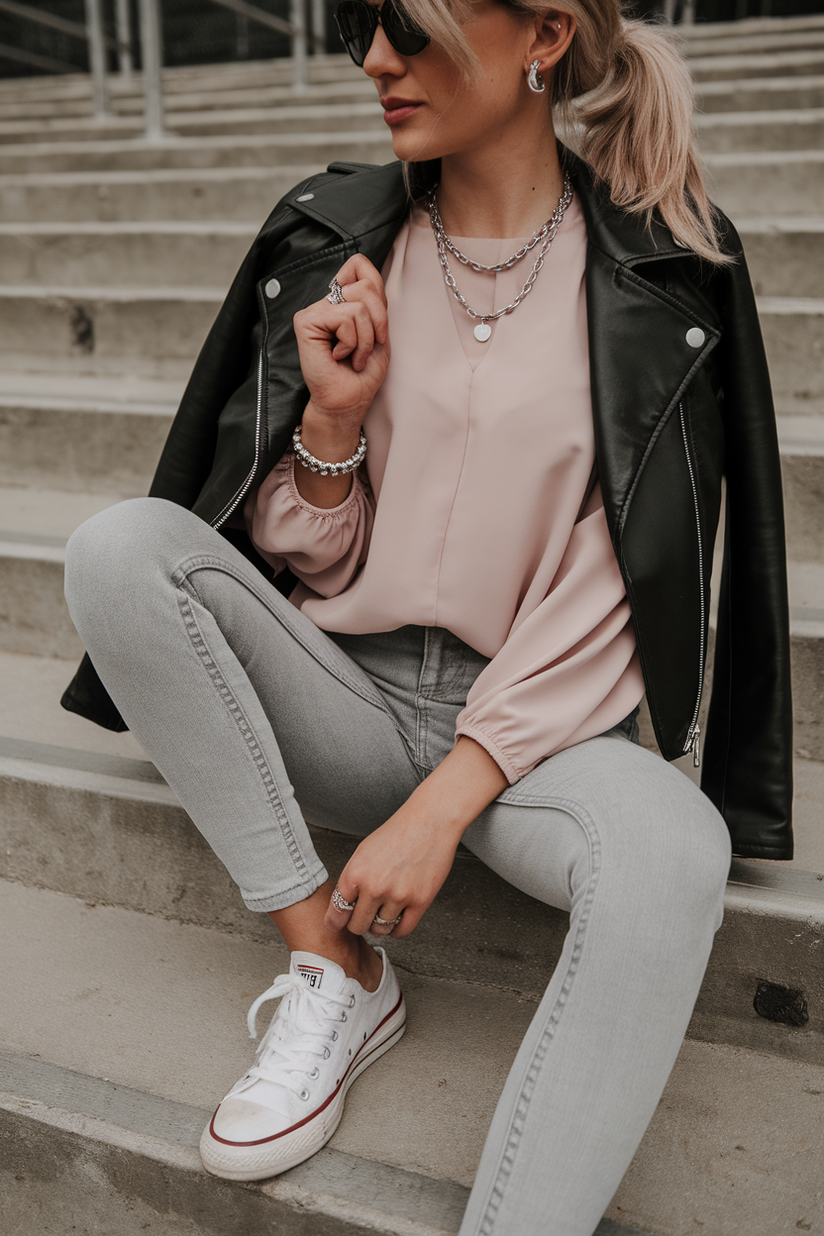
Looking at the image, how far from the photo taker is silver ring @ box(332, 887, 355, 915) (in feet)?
3.46

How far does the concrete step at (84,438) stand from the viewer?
7.27 ft

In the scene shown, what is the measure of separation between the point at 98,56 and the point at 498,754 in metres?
4.04

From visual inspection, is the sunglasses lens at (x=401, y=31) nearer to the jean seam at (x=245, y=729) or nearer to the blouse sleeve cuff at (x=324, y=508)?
the blouse sleeve cuff at (x=324, y=508)

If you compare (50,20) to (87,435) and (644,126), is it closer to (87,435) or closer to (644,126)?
(87,435)

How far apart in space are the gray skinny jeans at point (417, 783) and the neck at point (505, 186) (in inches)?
20.4

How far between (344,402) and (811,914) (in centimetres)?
84

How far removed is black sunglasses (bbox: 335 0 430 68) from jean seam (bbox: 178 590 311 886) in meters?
0.64

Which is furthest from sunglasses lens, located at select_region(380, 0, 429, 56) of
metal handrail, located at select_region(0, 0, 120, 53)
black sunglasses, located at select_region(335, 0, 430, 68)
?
metal handrail, located at select_region(0, 0, 120, 53)

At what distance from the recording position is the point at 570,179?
1260mm

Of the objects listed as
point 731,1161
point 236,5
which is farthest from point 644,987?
point 236,5

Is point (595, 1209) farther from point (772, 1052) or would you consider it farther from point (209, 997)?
point (209, 997)

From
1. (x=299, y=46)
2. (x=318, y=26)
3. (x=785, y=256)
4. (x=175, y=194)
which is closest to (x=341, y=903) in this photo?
(x=785, y=256)

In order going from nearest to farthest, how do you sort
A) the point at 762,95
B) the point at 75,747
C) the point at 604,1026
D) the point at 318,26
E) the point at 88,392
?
the point at 604,1026
the point at 75,747
the point at 88,392
the point at 762,95
the point at 318,26

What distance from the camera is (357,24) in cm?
110
